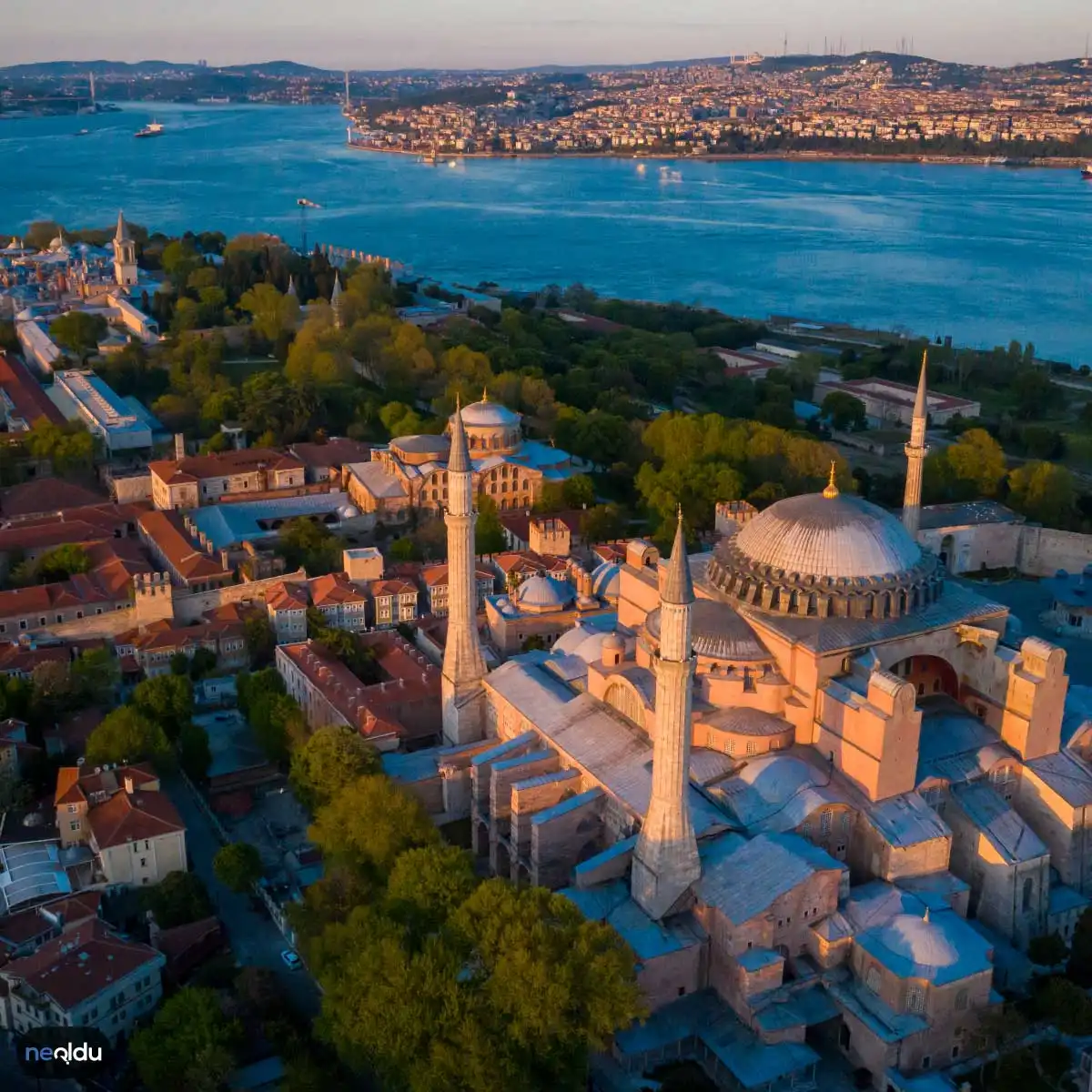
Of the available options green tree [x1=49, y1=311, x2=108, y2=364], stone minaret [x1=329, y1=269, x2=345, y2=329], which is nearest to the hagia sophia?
stone minaret [x1=329, y1=269, x2=345, y2=329]

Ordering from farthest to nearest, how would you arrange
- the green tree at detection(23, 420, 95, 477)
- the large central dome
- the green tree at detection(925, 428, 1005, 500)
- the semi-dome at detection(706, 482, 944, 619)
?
1. the green tree at detection(23, 420, 95, 477)
2. the green tree at detection(925, 428, 1005, 500)
3. the large central dome
4. the semi-dome at detection(706, 482, 944, 619)

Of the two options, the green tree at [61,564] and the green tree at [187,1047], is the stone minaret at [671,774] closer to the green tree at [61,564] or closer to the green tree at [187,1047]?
the green tree at [187,1047]

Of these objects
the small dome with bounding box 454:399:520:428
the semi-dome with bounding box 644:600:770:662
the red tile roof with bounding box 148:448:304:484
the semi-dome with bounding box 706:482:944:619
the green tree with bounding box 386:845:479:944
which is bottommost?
the red tile roof with bounding box 148:448:304:484

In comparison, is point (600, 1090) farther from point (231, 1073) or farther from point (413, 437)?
point (413, 437)

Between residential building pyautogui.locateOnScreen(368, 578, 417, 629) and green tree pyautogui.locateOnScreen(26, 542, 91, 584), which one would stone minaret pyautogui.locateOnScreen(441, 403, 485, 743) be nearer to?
residential building pyautogui.locateOnScreen(368, 578, 417, 629)

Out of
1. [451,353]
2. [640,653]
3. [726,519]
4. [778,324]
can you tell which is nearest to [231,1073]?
[640,653]

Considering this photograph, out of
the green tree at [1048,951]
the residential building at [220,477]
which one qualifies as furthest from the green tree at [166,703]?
the green tree at [1048,951]

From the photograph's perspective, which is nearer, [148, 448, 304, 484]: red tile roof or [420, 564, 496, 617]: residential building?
[420, 564, 496, 617]: residential building
